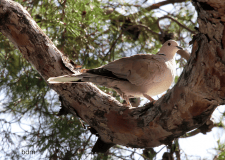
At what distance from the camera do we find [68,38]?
225cm

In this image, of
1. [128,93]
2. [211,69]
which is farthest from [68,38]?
[211,69]

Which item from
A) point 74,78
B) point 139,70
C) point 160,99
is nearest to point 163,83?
point 139,70

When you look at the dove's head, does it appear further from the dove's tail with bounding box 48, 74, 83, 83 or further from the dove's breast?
the dove's tail with bounding box 48, 74, 83, 83

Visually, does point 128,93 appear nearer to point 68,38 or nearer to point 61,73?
point 61,73

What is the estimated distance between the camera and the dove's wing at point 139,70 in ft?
5.29

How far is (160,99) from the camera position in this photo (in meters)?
1.32

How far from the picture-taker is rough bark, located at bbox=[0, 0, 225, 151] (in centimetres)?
90

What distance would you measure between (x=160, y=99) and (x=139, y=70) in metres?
0.36

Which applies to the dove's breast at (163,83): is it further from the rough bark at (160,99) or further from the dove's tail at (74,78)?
the dove's tail at (74,78)

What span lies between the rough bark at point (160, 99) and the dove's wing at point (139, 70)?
0.69 feet

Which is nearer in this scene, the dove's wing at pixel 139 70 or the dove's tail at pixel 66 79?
the dove's tail at pixel 66 79

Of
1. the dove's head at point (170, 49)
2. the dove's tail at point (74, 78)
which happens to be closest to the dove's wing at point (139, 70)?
the dove's tail at point (74, 78)

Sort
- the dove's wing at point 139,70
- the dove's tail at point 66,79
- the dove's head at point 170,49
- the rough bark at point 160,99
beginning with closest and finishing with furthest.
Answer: the rough bark at point 160,99, the dove's tail at point 66,79, the dove's wing at point 139,70, the dove's head at point 170,49

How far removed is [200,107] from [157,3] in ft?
5.60
